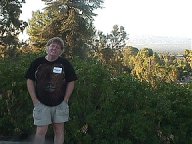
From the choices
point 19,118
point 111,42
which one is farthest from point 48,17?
point 19,118

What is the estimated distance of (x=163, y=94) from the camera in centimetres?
558

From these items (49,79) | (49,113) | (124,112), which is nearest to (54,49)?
(49,79)

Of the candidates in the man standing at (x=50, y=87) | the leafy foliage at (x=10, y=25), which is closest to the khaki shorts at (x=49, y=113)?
the man standing at (x=50, y=87)

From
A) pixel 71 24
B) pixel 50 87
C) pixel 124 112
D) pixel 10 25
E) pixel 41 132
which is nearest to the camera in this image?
pixel 50 87

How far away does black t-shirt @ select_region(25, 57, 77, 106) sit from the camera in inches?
182

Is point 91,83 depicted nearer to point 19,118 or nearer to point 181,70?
point 19,118

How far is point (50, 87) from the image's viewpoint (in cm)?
461

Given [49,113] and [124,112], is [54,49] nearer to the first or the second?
[49,113]

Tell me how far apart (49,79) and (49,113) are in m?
0.40

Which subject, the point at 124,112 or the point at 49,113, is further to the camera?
the point at 124,112

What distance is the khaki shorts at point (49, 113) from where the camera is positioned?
462 centimetres

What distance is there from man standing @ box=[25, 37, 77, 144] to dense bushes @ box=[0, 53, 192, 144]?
0.86 metres

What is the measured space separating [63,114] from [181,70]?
226 ft

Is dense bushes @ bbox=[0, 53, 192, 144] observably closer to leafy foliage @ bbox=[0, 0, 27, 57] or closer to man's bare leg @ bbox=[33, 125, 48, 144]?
man's bare leg @ bbox=[33, 125, 48, 144]
